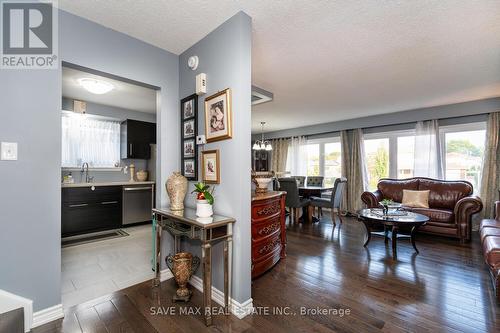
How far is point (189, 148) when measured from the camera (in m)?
2.38

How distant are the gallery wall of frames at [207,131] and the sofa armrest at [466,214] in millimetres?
4142

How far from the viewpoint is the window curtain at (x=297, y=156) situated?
23.0ft

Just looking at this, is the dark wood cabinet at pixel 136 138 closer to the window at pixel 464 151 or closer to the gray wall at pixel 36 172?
the gray wall at pixel 36 172

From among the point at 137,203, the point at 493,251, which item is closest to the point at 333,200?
the point at 493,251

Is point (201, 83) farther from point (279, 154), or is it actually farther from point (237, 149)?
point (279, 154)

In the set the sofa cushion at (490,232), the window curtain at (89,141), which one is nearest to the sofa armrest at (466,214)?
the sofa cushion at (490,232)

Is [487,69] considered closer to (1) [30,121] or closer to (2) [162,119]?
(2) [162,119]

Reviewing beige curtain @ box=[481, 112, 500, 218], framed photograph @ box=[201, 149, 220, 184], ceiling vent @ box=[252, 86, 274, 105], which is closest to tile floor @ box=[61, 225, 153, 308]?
framed photograph @ box=[201, 149, 220, 184]

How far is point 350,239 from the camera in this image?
375 cm

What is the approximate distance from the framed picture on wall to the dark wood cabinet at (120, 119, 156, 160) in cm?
278

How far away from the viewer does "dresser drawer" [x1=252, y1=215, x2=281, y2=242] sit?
2318 millimetres

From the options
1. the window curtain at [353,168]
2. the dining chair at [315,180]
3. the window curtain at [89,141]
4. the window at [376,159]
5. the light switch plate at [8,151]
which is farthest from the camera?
the dining chair at [315,180]

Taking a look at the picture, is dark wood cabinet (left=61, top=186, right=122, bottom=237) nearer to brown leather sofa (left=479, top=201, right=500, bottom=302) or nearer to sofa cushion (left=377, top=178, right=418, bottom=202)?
brown leather sofa (left=479, top=201, right=500, bottom=302)

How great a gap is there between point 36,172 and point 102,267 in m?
1.46
